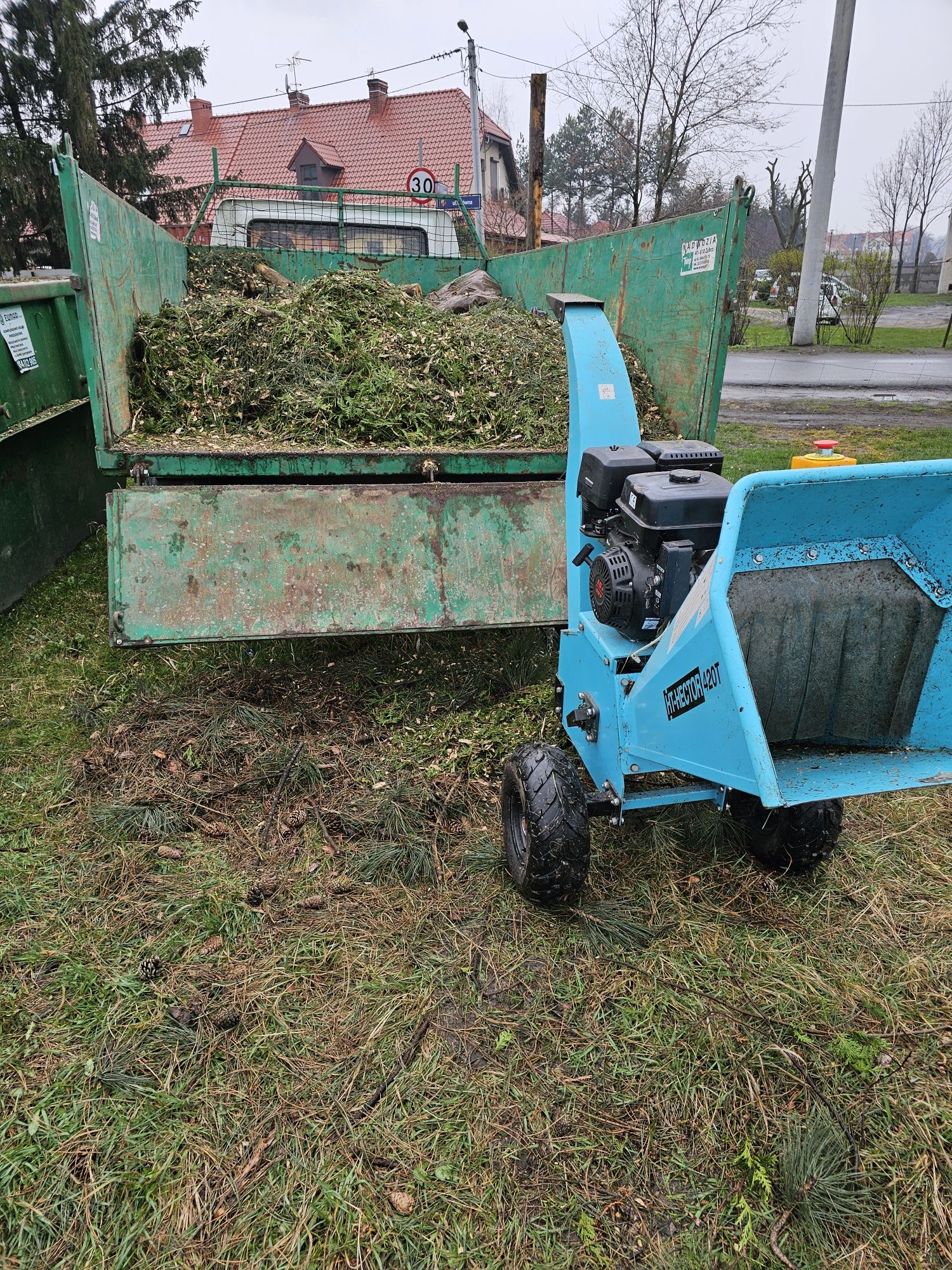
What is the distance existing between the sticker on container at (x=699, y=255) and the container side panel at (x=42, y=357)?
3.36 metres

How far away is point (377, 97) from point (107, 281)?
30711 mm

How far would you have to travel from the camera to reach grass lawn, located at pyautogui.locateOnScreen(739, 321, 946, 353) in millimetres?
18172

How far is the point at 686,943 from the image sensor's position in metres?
2.37

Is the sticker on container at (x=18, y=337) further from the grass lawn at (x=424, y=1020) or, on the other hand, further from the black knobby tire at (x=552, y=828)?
the black knobby tire at (x=552, y=828)

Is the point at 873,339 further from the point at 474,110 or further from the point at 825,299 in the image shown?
the point at 474,110

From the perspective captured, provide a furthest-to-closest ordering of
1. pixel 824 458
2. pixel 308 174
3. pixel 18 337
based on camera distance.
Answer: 1. pixel 308 174
2. pixel 18 337
3. pixel 824 458

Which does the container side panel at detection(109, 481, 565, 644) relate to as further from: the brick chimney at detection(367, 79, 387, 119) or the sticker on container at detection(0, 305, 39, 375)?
the brick chimney at detection(367, 79, 387, 119)

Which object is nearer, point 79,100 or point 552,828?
point 552,828

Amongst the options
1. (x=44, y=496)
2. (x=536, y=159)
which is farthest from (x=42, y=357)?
(x=536, y=159)

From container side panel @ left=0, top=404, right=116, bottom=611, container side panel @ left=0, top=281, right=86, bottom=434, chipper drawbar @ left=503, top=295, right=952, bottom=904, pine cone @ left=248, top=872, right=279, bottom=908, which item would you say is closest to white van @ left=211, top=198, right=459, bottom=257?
container side panel @ left=0, top=281, right=86, bottom=434

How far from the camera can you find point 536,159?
10977 mm

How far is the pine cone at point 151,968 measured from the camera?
2209 mm

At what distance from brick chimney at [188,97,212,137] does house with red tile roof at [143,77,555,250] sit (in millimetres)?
32

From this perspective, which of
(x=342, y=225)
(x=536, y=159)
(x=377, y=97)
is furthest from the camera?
(x=377, y=97)
